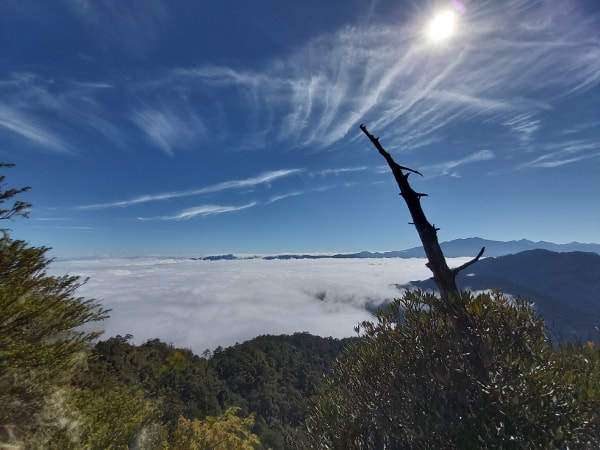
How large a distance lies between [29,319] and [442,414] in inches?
402

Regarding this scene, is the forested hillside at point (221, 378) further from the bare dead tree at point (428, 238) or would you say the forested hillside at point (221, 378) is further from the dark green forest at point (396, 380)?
the bare dead tree at point (428, 238)

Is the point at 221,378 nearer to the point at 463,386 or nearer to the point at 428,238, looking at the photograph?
the point at 428,238

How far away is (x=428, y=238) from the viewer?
7.02 meters

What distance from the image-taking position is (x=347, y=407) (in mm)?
7266

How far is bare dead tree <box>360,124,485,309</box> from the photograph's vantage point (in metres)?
6.57

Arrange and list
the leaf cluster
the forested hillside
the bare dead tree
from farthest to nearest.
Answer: the forested hillside, the bare dead tree, the leaf cluster

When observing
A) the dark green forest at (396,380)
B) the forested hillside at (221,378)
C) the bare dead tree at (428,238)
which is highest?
the bare dead tree at (428,238)

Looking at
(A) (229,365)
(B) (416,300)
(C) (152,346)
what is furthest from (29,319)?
(A) (229,365)

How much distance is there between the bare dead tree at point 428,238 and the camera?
6574mm

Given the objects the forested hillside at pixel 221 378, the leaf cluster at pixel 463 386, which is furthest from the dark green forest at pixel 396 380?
the forested hillside at pixel 221 378

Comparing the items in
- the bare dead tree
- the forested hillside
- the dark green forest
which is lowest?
the forested hillside

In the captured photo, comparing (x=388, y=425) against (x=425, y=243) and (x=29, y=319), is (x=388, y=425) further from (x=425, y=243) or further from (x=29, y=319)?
(x=29, y=319)

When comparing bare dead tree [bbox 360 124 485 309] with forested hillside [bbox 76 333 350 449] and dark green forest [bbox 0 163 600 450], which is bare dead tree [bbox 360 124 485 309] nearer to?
dark green forest [bbox 0 163 600 450]

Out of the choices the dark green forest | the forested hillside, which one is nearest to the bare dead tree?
the dark green forest
